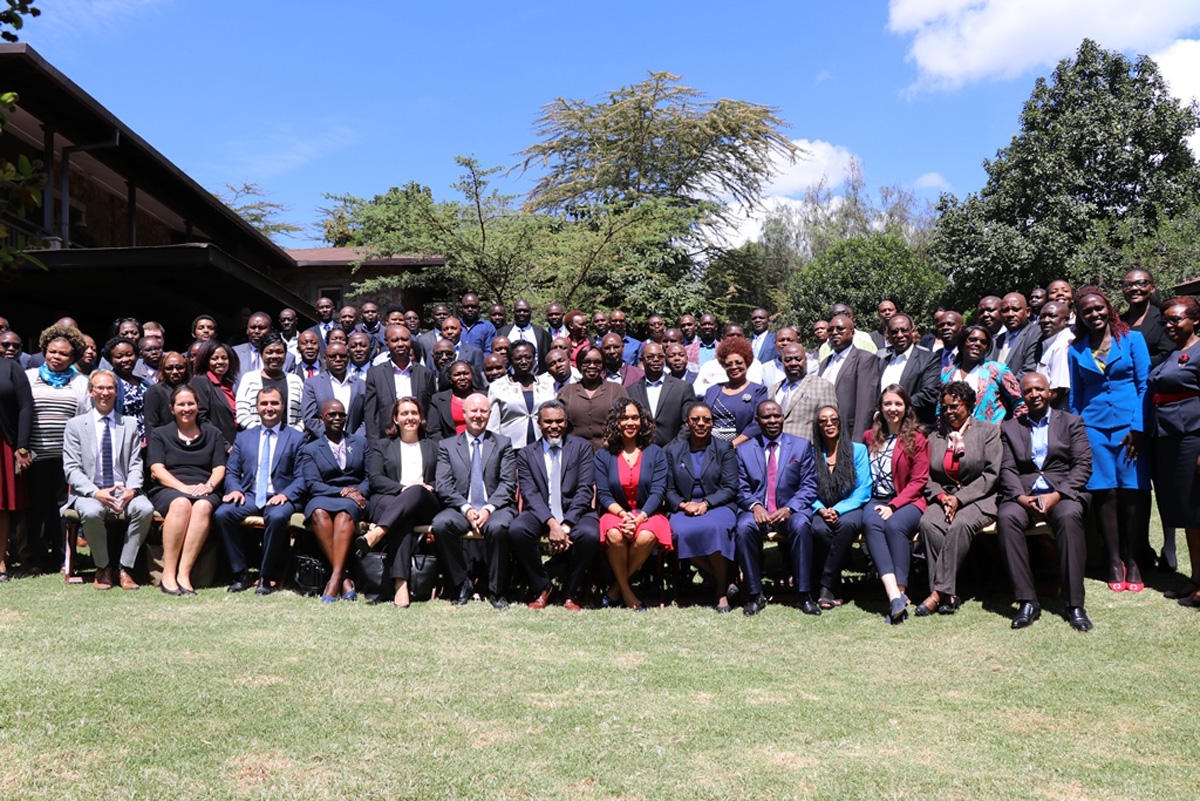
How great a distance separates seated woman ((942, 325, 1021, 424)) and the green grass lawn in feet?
5.17

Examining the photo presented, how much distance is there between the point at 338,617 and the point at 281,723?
2.42 meters

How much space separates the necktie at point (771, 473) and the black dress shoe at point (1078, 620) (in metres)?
2.17

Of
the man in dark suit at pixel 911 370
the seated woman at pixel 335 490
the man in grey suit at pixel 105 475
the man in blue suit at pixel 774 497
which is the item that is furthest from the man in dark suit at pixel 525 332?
the man in grey suit at pixel 105 475

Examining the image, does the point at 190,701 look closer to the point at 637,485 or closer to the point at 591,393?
the point at 637,485

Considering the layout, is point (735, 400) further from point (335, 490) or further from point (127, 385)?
point (127, 385)

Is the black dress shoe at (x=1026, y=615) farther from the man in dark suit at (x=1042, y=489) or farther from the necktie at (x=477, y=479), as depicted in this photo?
the necktie at (x=477, y=479)

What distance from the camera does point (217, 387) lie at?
8.83 meters

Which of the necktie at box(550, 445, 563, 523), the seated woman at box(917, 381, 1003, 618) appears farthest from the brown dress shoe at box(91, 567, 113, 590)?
the seated woman at box(917, 381, 1003, 618)

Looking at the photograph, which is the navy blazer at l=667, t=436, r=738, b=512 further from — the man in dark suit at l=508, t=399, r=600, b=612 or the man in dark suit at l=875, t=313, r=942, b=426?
the man in dark suit at l=875, t=313, r=942, b=426

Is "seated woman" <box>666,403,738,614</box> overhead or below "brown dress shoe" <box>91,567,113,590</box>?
overhead

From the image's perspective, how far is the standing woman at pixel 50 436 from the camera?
8.52m

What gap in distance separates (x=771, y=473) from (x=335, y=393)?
4.03 m

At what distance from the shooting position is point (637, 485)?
7672mm

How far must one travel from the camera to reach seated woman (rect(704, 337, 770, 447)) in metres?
8.14
